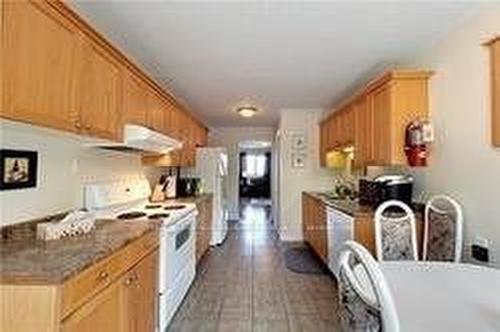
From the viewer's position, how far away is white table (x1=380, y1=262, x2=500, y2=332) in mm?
1736

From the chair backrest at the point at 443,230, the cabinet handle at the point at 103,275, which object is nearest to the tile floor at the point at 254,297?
the chair backrest at the point at 443,230

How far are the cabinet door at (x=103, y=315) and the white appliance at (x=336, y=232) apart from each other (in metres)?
2.11

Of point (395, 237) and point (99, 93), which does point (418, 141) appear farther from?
point (99, 93)

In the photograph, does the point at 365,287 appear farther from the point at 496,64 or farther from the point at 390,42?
the point at 390,42

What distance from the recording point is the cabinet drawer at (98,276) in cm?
142

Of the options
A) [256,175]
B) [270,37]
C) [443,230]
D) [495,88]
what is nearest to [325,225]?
[443,230]

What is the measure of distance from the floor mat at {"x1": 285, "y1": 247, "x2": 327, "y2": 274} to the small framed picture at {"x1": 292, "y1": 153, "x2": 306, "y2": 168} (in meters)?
1.50

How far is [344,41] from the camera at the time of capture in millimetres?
3217

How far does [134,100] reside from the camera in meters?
3.18

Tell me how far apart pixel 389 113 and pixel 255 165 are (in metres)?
14.1

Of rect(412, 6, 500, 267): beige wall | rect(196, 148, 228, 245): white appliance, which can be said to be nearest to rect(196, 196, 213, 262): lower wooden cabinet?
rect(196, 148, 228, 245): white appliance

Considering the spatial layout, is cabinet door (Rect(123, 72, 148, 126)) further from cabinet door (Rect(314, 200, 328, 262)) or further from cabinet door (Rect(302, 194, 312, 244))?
cabinet door (Rect(302, 194, 312, 244))

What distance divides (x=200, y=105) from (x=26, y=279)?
5.19 m

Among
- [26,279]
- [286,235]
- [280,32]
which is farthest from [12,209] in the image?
[286,235]
